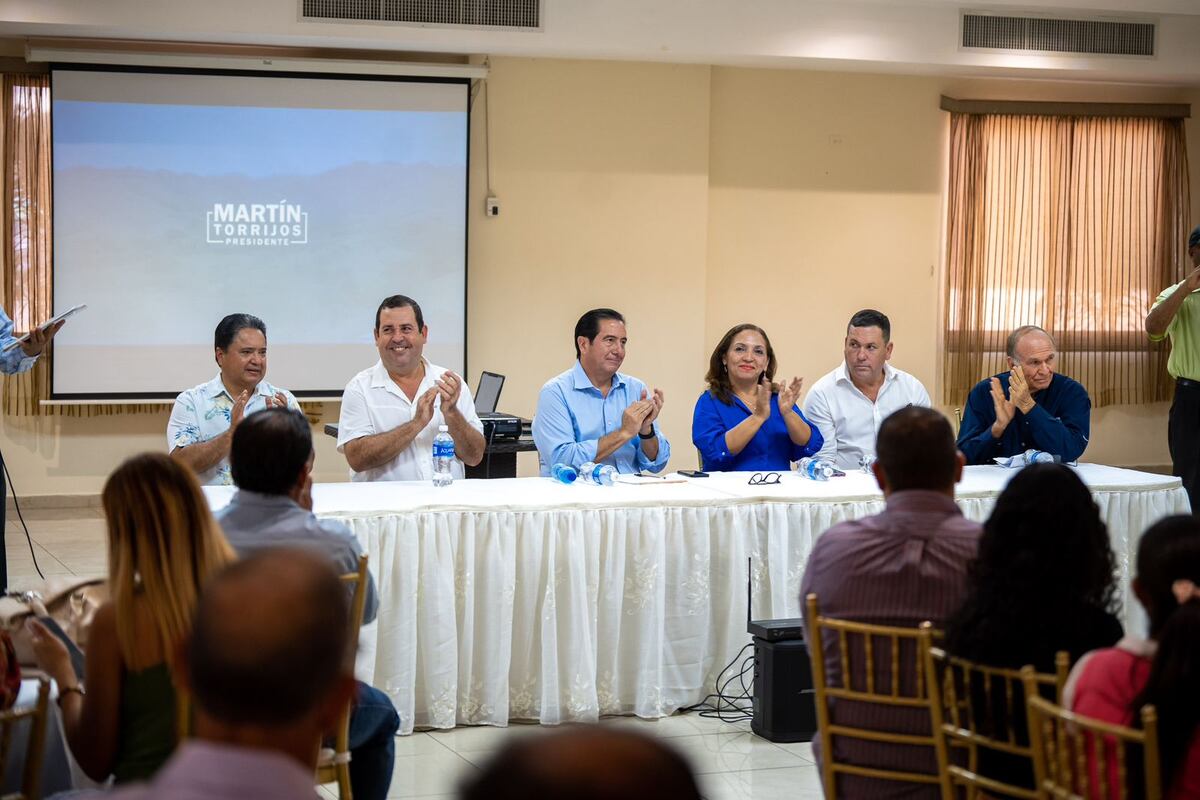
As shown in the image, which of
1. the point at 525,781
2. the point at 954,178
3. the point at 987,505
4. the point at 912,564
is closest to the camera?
the point at 525,781

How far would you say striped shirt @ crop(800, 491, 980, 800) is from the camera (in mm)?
2377

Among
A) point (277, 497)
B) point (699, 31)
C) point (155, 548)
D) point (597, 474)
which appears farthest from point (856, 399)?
point (155, 548)

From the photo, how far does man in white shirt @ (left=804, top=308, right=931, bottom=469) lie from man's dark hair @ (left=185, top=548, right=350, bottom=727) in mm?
3841

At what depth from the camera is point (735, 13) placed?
7.26m

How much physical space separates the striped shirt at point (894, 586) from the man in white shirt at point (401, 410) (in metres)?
2.15

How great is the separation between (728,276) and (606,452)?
3.92 m

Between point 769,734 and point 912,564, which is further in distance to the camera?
point 769,734

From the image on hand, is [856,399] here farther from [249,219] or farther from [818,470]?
[249,219]

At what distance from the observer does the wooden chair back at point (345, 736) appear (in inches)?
97.8

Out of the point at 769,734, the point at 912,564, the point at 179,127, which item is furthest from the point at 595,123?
the point at 912,564

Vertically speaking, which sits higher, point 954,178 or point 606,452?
point 954,178

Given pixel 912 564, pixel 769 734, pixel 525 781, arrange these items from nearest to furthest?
1. pixel 525 781
2. pixel 912 564
3. pixel 769 734

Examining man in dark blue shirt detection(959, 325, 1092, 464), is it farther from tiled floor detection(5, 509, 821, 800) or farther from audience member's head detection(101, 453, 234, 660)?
audience member's head detection(101, 453, 234, 660)

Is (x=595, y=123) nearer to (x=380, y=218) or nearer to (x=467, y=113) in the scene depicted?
(x=467, y=113)
